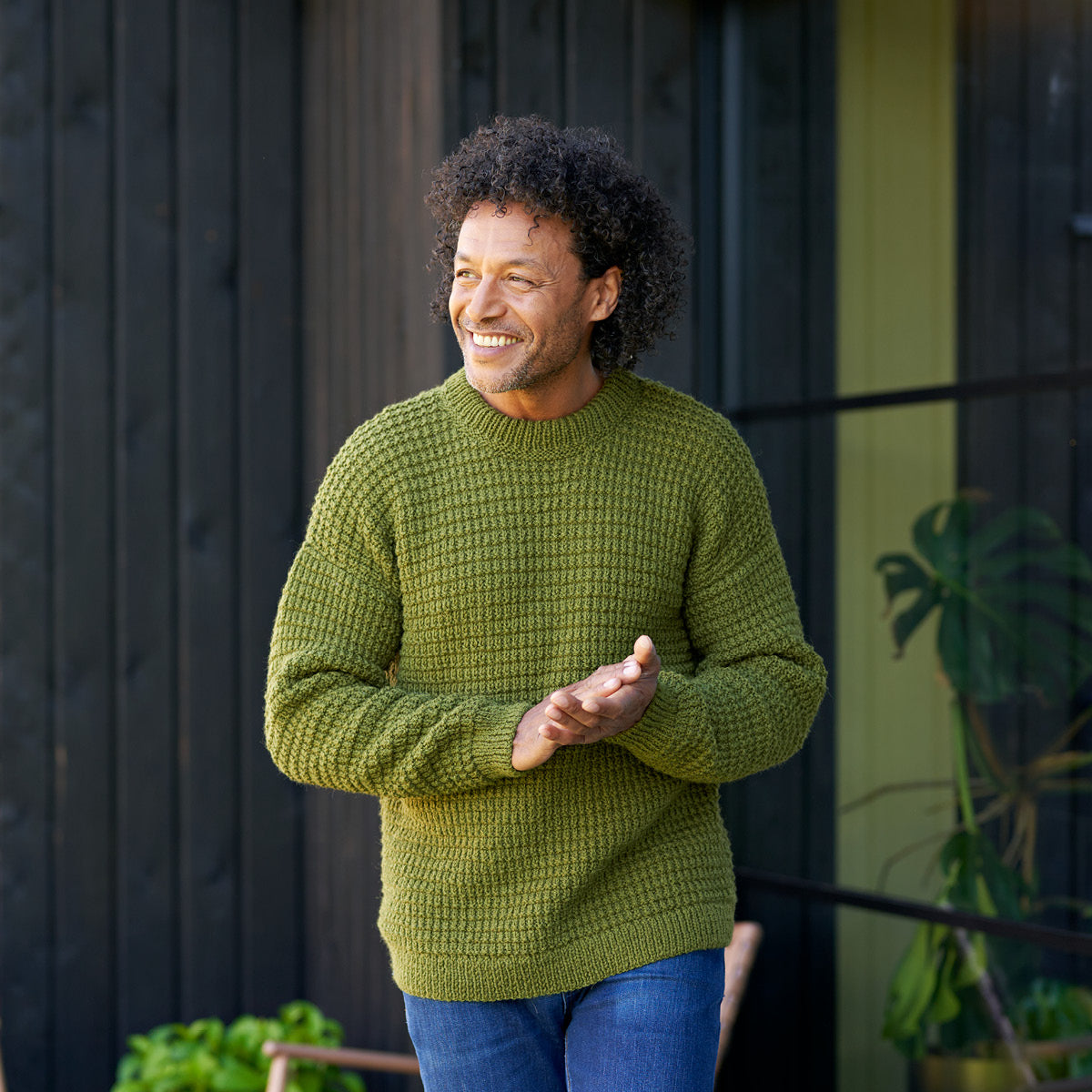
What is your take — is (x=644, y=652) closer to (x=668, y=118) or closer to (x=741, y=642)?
(x=741, y=642)

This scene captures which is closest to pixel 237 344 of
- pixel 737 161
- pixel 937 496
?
pixel 737 161

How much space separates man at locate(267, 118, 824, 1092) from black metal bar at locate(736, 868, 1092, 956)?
125 centimetres

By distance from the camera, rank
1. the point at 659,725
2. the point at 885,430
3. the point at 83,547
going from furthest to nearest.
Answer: the point at 83,547, the point at 885,430, the point at 659,725

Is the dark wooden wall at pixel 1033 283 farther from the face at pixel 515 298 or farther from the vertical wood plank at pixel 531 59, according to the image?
the face at pixel 515 298

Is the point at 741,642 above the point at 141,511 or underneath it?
underneath

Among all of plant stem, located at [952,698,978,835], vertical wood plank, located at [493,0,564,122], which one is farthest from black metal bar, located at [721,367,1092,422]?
vertical wood plank, located at [493,0,564,122]

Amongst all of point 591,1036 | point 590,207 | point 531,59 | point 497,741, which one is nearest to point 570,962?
point 591,1036

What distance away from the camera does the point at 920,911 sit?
2.84m

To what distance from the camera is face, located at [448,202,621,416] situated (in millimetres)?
1516

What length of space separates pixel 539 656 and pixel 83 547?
6.76 feet

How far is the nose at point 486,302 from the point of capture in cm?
151

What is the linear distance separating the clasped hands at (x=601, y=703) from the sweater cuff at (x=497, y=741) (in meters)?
0.04

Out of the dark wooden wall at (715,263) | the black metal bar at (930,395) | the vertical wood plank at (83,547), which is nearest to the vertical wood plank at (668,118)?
the dark wooden wall at (715,263)

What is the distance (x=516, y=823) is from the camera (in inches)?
60.0
